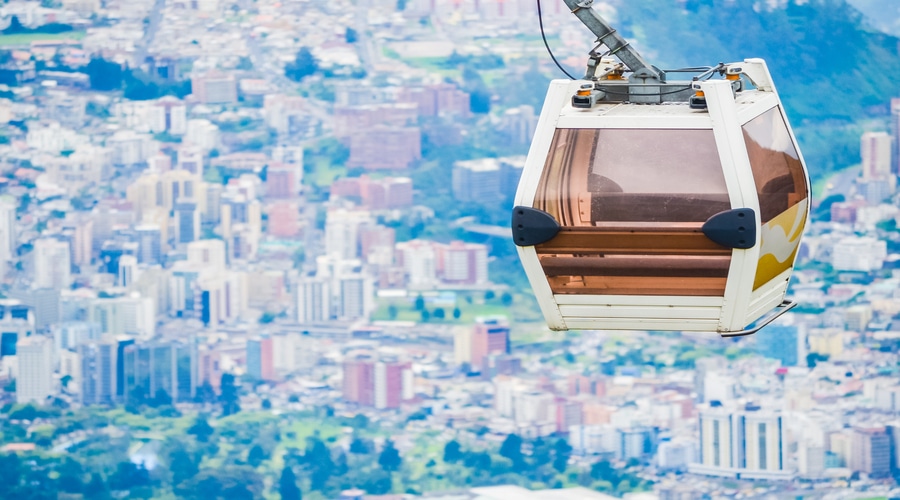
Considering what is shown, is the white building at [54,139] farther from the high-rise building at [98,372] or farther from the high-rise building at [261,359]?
the high-rise building at [261,359]

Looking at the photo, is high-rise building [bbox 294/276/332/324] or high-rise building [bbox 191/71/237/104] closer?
high-rise building [bbox 294/276/332/324]

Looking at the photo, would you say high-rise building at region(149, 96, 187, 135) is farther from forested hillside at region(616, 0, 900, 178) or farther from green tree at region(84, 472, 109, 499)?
forested hillside at region(616, 0, 900, 178)

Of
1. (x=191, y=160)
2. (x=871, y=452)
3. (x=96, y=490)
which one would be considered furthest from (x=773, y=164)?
(x=191, y=160)

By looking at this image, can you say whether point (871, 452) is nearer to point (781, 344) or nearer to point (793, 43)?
point (781, 344)

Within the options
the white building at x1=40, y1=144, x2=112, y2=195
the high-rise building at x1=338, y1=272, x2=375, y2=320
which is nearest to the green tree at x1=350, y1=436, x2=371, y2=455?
the high-rise building at x1=338, y1=272, x2=375, y2=320

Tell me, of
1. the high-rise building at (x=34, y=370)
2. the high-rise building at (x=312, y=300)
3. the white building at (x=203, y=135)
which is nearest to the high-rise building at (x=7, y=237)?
the high-rise building at (x=34, y=370)
